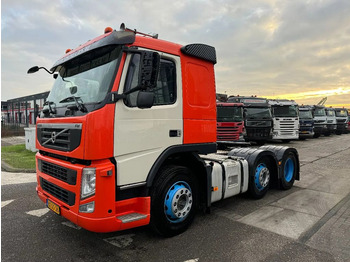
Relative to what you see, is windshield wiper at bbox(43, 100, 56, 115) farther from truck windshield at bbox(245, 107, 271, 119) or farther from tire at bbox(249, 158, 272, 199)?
truck windshield at bbox(245, 107, 271, 119)

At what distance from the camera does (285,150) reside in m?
6.23

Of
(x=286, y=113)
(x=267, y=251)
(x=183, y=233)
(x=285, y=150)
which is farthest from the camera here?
(x=286, y=113)

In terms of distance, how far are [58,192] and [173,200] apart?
1515 mm

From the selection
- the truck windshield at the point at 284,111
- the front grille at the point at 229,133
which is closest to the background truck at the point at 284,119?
the truck windshield at the point at 284,111

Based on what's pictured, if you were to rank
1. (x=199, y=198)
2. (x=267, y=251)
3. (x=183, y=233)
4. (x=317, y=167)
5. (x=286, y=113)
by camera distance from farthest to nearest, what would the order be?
(x=286, y=113) → (x=317, y=167) → (x=199, y=198) → (x=183, y=233) → (x=267, y=251)

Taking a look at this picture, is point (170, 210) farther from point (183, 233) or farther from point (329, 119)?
point (329, 119)

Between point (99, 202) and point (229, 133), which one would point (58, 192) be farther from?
point (229, 133)

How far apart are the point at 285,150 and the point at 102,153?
4.81 metres

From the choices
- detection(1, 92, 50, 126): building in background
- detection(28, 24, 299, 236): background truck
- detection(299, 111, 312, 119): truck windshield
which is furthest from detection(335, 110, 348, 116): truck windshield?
detection(28, 24, 299, 236): background truck

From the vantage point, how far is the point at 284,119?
1636 cm

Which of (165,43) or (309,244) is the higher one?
(165,43)

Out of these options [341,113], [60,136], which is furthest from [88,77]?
[341,113]

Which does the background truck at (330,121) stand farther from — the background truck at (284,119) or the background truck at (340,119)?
the background truck at (284,119)

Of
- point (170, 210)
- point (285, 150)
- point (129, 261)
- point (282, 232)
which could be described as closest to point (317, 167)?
point (285, 150)
